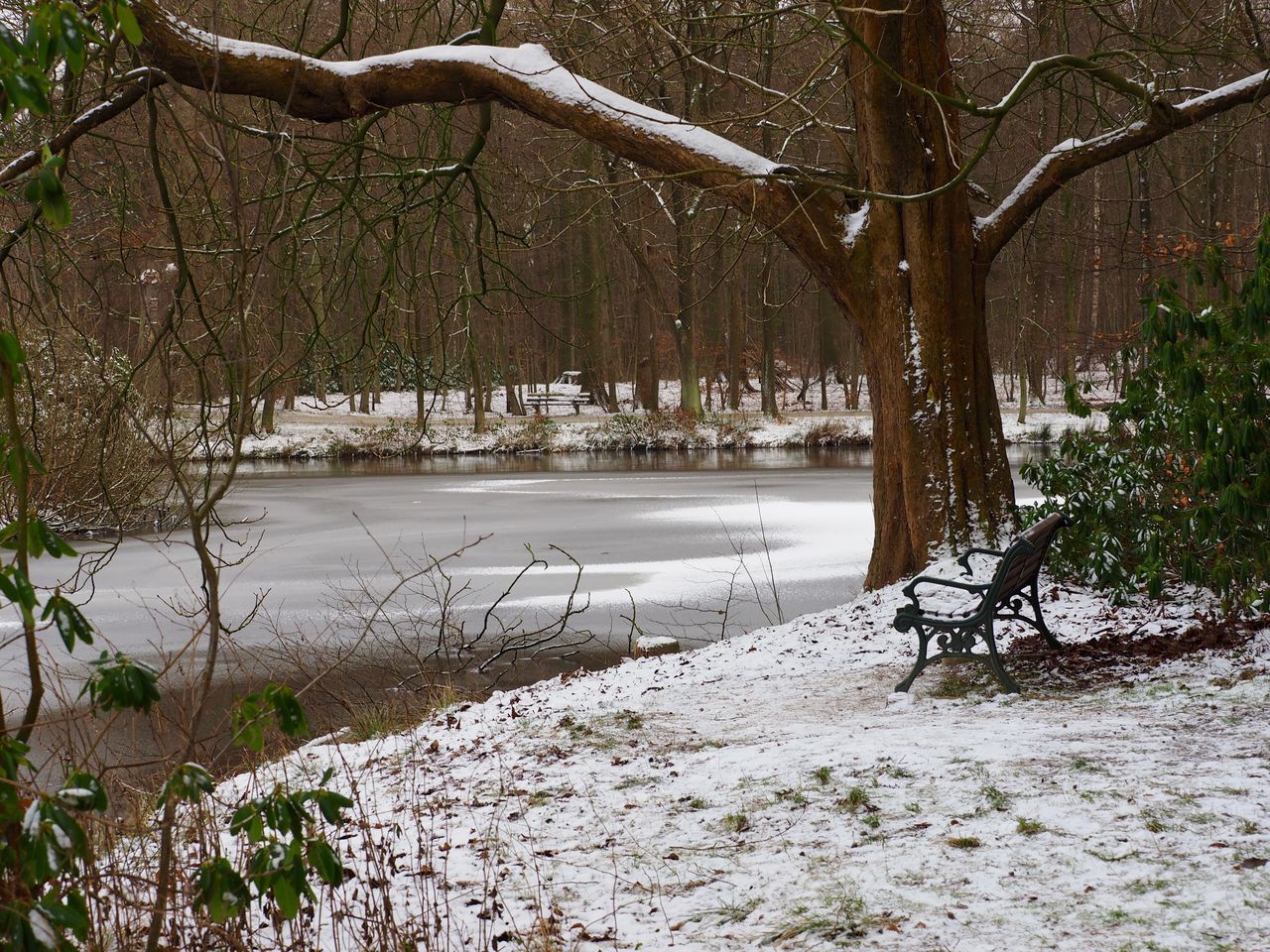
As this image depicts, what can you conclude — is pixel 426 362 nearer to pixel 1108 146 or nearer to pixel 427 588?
pixel 427 588

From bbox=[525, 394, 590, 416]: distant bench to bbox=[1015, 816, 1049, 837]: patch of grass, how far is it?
114 ft

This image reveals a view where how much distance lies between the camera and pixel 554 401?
40.6 metres

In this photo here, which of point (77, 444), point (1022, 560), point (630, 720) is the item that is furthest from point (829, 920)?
point (77, 444)

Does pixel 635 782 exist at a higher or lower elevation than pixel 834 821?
lower

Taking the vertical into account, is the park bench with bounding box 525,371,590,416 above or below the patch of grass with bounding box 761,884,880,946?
above

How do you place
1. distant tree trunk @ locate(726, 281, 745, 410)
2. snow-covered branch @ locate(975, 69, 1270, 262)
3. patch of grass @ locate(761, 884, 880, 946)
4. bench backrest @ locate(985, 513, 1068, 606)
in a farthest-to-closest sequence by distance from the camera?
distant tree trunk @ locate(726, 281, 745, 410) < snow-covered branch @ locate(975, 69, 1270, 262) < bench backrest @ locate(985, 513, 1068, 606) < patch of grass @ locate(761, 884, 880, 946)

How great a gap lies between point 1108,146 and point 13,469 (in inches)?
305

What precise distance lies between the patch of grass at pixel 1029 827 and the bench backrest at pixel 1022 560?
1948 millimetres

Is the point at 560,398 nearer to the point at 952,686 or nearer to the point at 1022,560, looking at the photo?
the point at 952,686

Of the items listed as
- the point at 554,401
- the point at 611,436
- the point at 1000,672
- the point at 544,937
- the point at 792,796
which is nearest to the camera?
the point at 544,937

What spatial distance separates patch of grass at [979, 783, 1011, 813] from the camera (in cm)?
399

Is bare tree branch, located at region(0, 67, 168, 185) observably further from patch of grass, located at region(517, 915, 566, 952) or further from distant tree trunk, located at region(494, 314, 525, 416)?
distant tree trunk, located at region(494, 314, 525, 416)

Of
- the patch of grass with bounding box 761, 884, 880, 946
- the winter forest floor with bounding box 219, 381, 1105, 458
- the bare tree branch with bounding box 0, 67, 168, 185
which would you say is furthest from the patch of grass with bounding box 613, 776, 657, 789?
the winter forest floor with bounding box 219, 381, 1105, 458

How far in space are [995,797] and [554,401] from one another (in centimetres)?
3696
